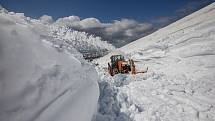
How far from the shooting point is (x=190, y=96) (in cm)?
838

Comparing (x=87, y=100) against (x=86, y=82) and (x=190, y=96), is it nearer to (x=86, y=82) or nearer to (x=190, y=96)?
(x=86, y=82)

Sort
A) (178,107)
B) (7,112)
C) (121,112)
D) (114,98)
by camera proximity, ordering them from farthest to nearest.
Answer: (178,107) < (114,98) < (121,112) < (7,112)

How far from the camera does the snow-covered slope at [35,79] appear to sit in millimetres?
2129

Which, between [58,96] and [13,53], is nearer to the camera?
[13,53]

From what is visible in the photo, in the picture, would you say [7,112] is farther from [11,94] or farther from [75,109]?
[75,109]

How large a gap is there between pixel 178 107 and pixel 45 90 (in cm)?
522

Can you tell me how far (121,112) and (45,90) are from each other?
2785 millimetres

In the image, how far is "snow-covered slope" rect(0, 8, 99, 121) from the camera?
83.8 inches

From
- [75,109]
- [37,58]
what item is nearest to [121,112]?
[75,109]

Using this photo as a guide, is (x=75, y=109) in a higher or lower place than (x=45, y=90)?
lower

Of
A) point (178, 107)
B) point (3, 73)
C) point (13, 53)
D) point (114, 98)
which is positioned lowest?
point (178, 107)

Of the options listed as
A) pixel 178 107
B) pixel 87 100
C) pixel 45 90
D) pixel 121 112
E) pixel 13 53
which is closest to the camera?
pixel 13 53

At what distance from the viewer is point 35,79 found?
242cm

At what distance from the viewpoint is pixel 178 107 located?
22.7 feet
